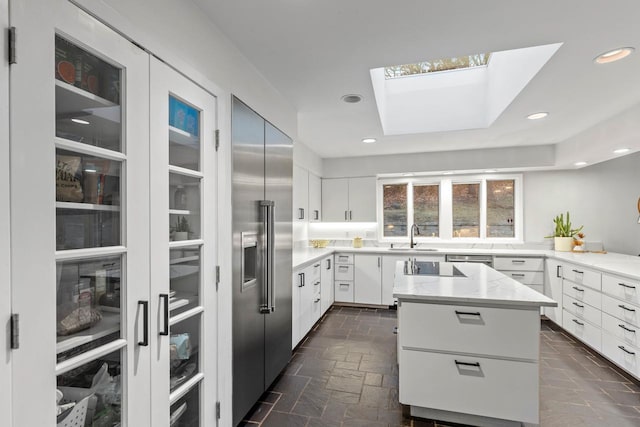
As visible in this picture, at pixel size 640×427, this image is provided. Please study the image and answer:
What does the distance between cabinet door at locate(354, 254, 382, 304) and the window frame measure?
0.67 metres

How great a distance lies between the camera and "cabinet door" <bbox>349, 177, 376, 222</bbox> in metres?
5.46

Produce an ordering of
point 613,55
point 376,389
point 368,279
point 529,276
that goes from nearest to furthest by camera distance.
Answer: point 613,55 → point 376,389 → point 529,276 → point 368,279

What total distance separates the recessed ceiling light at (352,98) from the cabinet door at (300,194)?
1.60 m

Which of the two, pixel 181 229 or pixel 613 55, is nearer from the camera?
pixel 181 229

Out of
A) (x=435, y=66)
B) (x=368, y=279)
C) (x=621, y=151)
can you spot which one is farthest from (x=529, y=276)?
(x=435, y=66)

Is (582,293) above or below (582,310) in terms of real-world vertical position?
above

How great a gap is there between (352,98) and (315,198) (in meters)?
2.62

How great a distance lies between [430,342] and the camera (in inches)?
85.7

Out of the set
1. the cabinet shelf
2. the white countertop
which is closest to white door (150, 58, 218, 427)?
the cabinet shelf

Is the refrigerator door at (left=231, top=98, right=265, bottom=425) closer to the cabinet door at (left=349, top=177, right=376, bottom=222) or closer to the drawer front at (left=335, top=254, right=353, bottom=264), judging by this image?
the drawer front at (left=335, top=254, right=353, bottom=264)

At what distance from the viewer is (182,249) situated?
164 centimetres

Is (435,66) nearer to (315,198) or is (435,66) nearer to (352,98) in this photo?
(352,98)

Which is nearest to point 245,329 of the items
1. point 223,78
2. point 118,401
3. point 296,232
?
point 118,401

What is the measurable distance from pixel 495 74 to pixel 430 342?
2587 millimetres
